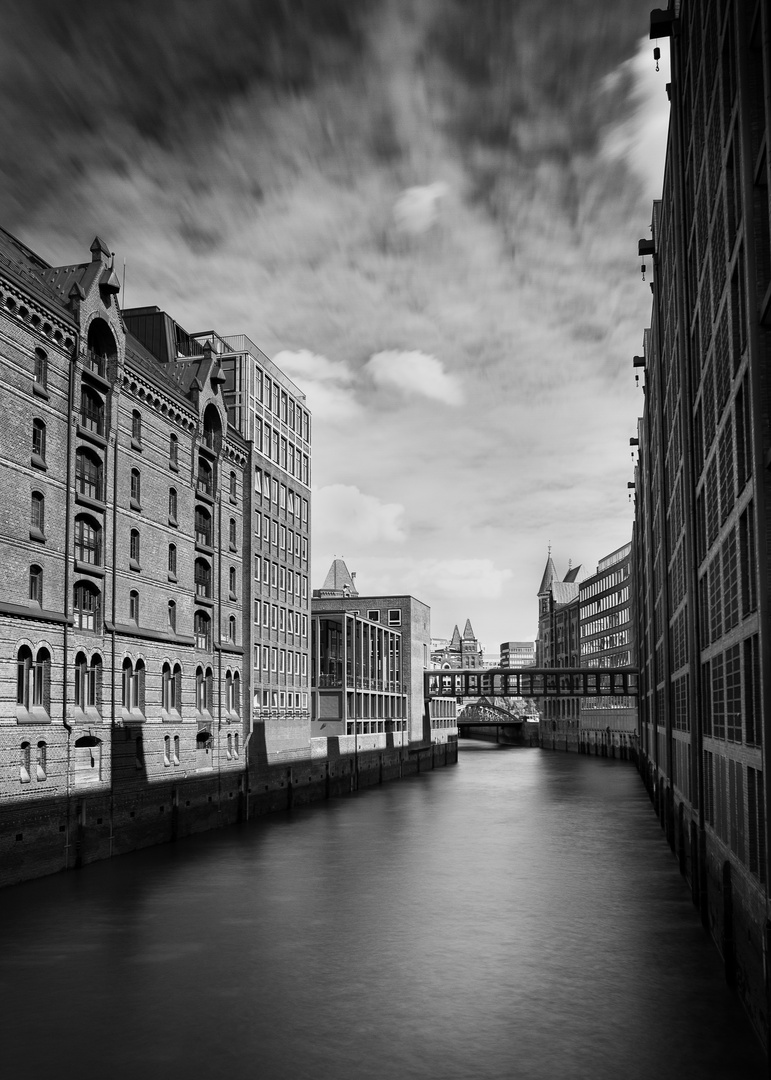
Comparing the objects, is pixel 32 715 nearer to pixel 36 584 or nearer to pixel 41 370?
pixel 36 584

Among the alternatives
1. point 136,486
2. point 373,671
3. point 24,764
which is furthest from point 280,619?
point 373,671

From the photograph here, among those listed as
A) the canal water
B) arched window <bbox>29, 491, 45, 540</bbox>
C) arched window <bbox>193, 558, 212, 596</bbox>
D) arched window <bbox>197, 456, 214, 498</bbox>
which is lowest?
the canal water

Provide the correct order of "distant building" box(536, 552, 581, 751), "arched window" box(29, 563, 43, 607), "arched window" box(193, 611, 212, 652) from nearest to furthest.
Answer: "arched window" box(29, 563, 43, 607) → "arched window" box(193, 611, 212, 652) → "distant building" box(536, 552, 581, 751)

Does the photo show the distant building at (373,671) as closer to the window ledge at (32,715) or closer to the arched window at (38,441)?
the window ledge at (32,715)

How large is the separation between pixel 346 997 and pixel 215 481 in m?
32.5

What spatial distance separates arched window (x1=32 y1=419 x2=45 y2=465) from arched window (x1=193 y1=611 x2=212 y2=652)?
15.2 meters

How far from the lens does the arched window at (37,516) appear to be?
32.4m

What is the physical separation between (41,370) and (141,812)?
1708 cm

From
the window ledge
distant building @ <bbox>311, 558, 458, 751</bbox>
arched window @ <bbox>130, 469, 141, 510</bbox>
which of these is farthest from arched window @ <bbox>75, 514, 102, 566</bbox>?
distant building @ <bbox>311, 558, 458, 751</bbox>

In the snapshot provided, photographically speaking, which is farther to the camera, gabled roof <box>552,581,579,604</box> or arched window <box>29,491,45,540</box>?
gabled roof <box>552,581,579,604</box>

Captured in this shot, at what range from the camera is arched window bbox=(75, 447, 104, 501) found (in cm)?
3588

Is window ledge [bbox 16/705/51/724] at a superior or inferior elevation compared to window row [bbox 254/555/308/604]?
inferior

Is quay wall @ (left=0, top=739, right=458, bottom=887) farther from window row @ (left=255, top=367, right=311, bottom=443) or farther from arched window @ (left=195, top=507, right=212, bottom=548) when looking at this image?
window row @ (left=255, top=367, right=311, bottom=443)

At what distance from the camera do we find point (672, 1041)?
1786 cm
